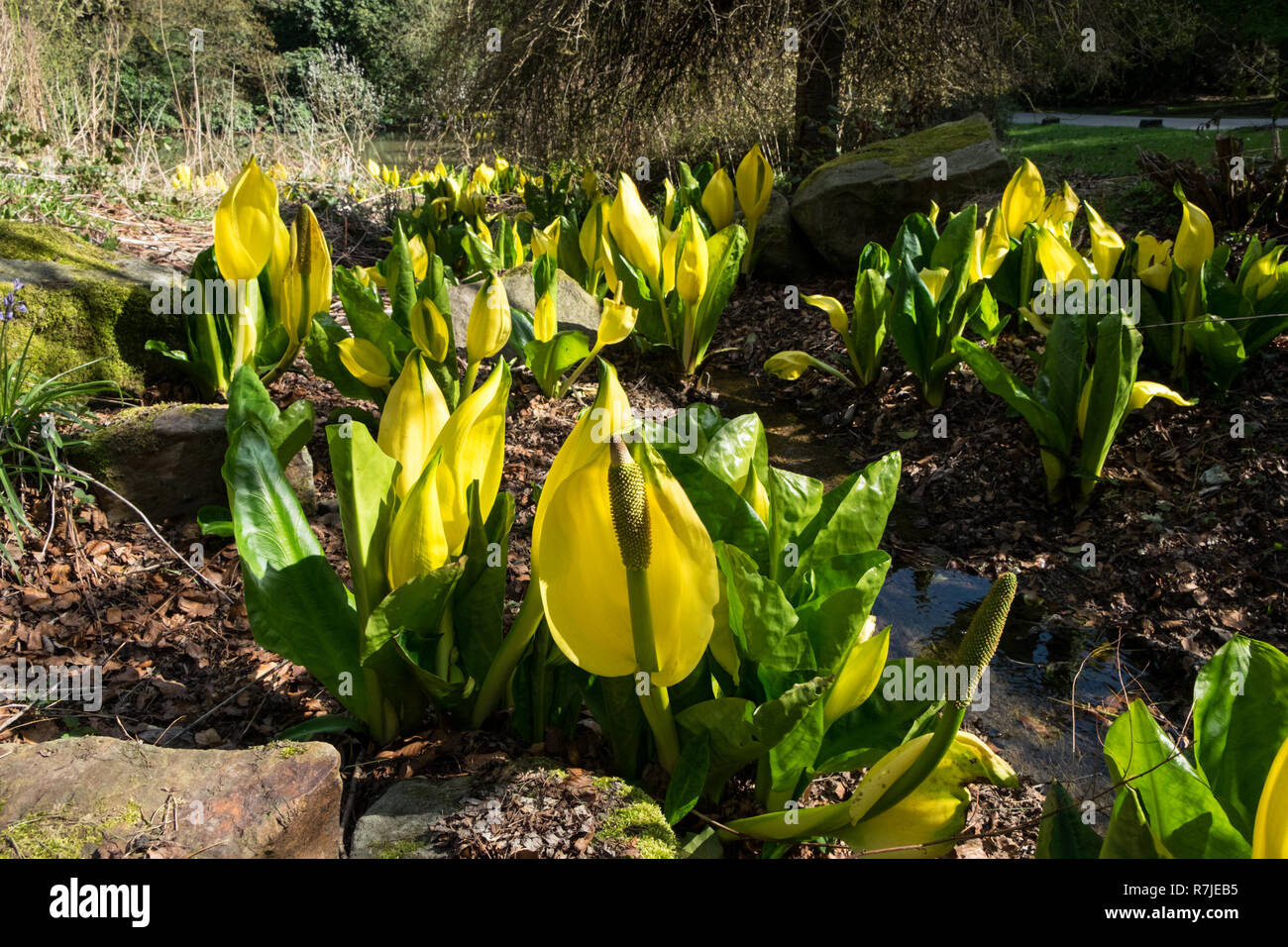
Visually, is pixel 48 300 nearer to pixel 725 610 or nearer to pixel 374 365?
pixel 374 365

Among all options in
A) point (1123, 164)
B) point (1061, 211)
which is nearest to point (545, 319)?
point (1061, 211)

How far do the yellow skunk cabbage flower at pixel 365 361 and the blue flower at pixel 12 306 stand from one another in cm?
80

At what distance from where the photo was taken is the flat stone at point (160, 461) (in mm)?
2322

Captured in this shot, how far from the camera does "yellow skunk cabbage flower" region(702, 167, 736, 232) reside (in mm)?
4719

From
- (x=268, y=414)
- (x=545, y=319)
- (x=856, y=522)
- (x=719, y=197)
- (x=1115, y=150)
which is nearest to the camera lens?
(x=856, y=522)

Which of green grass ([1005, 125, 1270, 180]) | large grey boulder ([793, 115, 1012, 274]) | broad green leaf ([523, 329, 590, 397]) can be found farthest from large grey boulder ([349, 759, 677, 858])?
green grass ([1005, 125, 1270, 180])

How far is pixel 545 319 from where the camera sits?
3115 millimetres

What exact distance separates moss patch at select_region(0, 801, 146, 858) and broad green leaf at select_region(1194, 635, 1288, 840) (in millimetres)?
1418

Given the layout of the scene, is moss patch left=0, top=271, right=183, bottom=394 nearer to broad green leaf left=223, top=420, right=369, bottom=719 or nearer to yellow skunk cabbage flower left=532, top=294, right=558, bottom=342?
yellow skunk cabbage flower left=532, top=294, right=558, bottom=342

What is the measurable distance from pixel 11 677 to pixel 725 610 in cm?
152

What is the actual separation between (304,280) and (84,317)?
676 mm

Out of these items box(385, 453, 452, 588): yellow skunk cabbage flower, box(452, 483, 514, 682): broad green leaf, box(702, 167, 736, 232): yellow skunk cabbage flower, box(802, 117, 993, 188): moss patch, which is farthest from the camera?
box(802, 117, 993, 188): moss patch

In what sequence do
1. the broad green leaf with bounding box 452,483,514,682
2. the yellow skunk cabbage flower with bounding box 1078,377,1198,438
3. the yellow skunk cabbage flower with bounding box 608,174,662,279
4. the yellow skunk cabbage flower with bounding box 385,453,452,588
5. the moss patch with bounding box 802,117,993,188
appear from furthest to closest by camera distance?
the moss patch with bounding box 802,117,993,188, the yellow skunk cabbage flower with bounding box 608,174,662,279, the yellow skunk cabbage flower with bounding box 1078,377,1198,438, the broad green leaf with bounding box 452,483,514,682, the yellow skunk cabbage flower with bounding box 385,453,452,588

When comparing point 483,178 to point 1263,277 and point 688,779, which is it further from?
point 688,779
